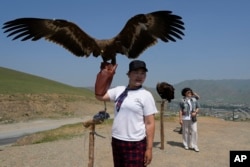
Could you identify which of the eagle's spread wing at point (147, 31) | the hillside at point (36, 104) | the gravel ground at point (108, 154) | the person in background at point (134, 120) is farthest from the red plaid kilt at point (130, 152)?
the hillside at point (36, 104)

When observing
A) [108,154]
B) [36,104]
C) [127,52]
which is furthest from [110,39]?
[36,104]

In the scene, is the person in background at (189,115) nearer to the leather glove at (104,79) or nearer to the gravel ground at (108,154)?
the gravel ground at (108,154)

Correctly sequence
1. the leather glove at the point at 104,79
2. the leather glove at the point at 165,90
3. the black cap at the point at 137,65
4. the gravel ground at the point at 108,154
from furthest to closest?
the leather glove at the point at 165,90 → the gravel ground at the point at 108,154 → the leather glove at the point at 104,79 → the black cap at the point at 137,65

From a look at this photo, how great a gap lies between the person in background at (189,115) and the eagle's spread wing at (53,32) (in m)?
5.88

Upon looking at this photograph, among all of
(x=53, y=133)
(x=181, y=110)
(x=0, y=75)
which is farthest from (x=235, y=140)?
(x=0, y=75)

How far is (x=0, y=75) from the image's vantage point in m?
60.1

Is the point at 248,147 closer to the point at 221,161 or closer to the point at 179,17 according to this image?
the point at 221,161

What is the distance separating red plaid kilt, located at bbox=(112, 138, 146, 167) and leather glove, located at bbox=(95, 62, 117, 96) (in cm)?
64

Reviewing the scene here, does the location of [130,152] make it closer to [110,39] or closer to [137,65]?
[137,65]

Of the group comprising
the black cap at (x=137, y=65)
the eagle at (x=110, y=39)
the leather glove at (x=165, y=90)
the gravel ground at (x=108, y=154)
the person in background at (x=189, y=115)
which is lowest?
the gravel ground at (x=108, y=154)

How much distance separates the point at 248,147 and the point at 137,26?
848 centimetres

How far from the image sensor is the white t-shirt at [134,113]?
4434mm

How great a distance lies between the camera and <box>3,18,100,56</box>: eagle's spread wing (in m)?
5.88

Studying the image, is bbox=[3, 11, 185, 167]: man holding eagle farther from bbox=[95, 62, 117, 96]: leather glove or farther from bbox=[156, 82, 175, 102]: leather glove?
bbox=[156, 82, 175, 102]: leather glove
